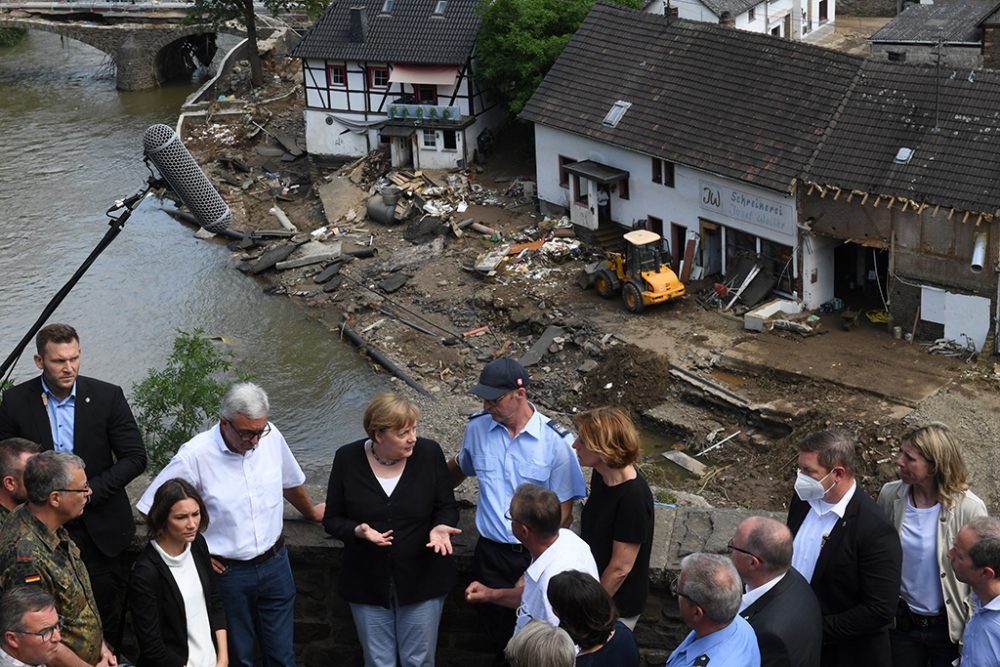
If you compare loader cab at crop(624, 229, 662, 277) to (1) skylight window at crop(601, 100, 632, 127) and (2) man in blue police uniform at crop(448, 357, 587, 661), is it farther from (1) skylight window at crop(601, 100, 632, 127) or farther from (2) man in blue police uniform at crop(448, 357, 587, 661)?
(2) man in blue police uniform at crop(448, 357, 587, 661)

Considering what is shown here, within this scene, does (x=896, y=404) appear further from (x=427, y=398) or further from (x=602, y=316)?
(x=427, y=398)

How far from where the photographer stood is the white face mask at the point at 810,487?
22.3 ft

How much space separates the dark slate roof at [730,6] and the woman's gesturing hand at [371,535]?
3229 centimetres

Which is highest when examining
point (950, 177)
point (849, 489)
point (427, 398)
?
point (849, 489)

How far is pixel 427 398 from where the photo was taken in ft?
78.4

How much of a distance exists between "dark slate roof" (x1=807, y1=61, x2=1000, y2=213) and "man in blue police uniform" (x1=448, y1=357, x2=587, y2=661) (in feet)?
54.8

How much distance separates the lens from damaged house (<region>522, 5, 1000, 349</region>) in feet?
75.3

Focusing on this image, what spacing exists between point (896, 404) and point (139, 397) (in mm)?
12485

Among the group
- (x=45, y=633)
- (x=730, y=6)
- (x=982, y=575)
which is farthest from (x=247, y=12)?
(x=982, y=575)

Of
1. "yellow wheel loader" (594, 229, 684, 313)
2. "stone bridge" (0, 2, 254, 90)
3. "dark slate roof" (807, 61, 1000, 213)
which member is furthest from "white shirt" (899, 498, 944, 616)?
"stone bridge" (0, 2, 254, 90)

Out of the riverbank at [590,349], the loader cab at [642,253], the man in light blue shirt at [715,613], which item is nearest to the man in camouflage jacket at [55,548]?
the man in light blue shirt at [715,613]

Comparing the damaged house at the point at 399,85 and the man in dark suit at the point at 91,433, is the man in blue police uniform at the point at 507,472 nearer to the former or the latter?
the man in dark suit at the point at 91,433

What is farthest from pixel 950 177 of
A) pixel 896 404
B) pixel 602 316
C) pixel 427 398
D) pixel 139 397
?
pixel 139 397

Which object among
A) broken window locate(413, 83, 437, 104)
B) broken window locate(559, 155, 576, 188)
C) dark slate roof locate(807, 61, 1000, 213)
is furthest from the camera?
broken window locate(413, 83, 437, 104)
